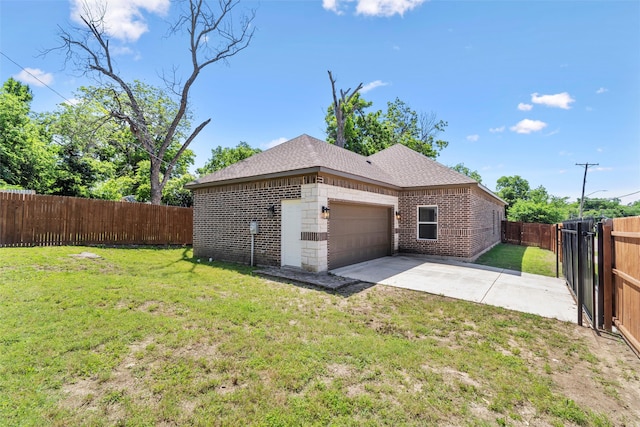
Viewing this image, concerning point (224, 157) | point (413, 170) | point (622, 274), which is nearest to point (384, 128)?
point (413, 170)

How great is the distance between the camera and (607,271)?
12.5ft

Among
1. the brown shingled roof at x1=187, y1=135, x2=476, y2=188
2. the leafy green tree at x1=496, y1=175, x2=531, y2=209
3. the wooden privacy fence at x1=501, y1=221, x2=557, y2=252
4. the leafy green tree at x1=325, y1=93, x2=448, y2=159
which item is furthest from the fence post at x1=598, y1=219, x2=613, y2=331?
the leafy green tree at x1=496, y1=175, x2=531, y2=209

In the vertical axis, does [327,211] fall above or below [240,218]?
above

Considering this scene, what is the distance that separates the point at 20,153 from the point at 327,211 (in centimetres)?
1959

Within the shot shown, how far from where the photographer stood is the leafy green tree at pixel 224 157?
101ft

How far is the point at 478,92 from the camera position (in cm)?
1471

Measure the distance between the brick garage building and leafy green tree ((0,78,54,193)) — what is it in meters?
12.9

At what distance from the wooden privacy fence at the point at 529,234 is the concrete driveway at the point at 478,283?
10.5 meters

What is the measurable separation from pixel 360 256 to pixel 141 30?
14.4 metres

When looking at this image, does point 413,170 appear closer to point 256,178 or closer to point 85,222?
point 256,178

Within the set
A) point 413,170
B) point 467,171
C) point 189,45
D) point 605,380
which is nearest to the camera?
point 605,380

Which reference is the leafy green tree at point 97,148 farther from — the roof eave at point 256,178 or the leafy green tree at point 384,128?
the leafy green tree at point 384,128

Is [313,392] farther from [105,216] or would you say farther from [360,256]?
[105,216]

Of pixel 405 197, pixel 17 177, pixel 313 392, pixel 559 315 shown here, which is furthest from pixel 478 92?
pixel 17 177
